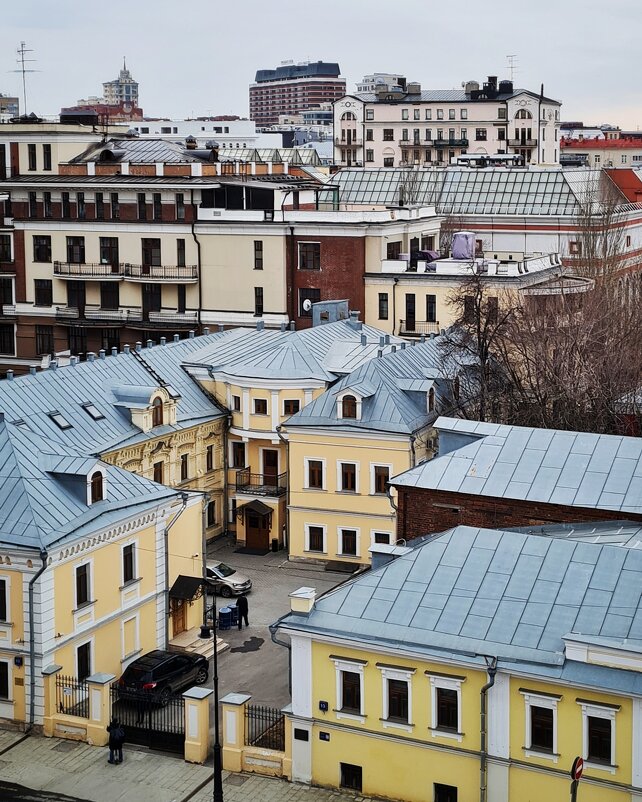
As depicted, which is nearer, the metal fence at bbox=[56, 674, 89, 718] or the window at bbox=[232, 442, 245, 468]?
the metal fence at bbox=[56, 674, 89, 718]

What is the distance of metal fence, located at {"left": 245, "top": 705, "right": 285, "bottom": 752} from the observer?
31953mm

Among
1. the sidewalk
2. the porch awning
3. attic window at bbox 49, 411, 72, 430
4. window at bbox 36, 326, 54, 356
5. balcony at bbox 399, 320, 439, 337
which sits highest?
balcony at bbox 399, 320, 439, 337

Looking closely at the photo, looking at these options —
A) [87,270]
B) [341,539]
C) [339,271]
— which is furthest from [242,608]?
[87,270]

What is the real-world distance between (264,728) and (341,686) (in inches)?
160

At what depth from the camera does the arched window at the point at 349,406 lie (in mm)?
48062

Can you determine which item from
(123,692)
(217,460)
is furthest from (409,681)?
(217,460)

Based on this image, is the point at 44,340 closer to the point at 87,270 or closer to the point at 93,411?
the point at 87,270

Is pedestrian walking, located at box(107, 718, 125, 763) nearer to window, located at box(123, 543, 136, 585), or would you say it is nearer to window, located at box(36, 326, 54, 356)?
window, located at box(123, 543, 136, 585)

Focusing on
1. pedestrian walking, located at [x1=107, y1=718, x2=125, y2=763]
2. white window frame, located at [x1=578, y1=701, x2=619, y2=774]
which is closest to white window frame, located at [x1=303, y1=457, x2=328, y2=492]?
pedestrian walking, located at [x1=107, y1=718, x2=125, y2=763]

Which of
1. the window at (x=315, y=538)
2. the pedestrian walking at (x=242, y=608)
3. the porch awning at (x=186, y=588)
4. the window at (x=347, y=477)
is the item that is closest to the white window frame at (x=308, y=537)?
the window at (x=315, y=538)

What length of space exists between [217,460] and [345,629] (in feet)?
76.4

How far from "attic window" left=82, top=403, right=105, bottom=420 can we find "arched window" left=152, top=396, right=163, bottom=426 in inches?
88.9

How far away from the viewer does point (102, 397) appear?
Result: 155ft

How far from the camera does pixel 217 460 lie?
52594 millimetres
